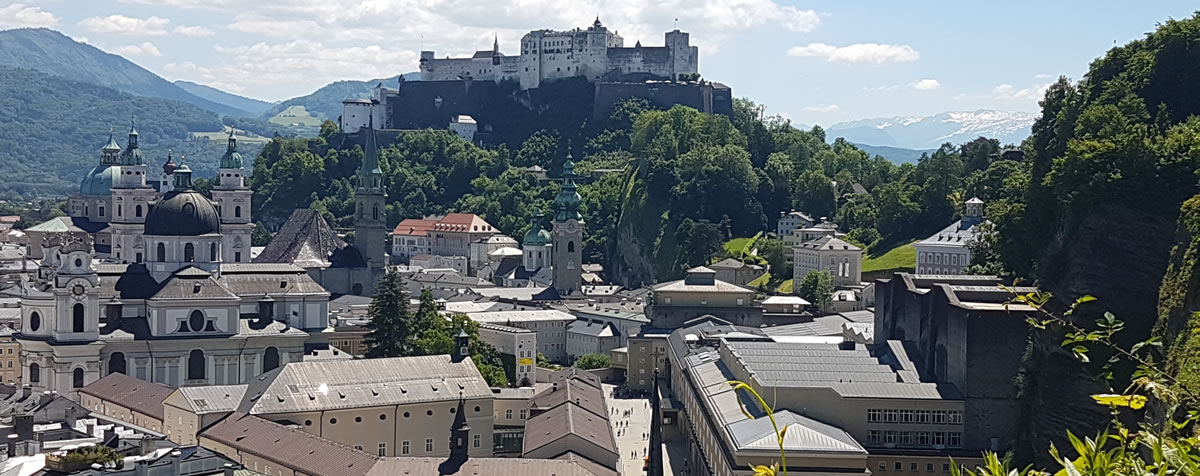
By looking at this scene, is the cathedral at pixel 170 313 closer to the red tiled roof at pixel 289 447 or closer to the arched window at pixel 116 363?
the arched window at pixel 116 363

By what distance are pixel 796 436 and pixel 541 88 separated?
108m

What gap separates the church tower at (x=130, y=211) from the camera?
89.8m

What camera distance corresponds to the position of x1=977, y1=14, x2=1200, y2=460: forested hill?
44531 millimetres

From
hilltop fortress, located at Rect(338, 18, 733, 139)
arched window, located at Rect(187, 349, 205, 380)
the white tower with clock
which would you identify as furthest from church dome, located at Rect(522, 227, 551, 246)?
the white tower with clock

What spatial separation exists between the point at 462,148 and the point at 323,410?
93.8m

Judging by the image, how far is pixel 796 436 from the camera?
45.5 meters

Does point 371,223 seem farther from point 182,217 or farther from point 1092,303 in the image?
point 1092,303

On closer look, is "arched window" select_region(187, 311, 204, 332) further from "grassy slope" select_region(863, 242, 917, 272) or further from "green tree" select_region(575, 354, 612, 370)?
"grassy slope" select_region(863, 242, 917, 272)

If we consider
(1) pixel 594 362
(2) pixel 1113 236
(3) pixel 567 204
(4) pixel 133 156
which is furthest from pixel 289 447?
(3) pixel 567 204

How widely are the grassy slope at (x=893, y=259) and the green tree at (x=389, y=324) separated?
33.0 m

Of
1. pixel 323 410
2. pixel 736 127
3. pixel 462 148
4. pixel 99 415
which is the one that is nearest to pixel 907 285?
pixel 323 410

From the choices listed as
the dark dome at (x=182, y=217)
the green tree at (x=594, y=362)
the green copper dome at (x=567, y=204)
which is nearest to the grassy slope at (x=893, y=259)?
the green tree at (x=594, y=362)

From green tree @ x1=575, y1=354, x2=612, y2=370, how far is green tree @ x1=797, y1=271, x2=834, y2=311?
12234mm

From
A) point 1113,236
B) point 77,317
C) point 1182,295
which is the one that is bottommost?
point 77,317
